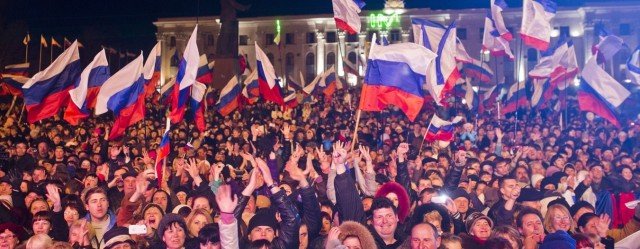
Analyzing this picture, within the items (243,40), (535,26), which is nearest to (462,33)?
(243,40)

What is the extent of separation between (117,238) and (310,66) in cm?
6721

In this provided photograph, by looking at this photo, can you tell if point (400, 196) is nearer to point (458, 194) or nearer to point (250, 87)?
point (458, 194)

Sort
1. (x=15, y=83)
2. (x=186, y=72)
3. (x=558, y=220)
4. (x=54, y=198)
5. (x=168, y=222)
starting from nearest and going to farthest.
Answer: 1. (x=168, y=222)
2. (x=558, y=220)
3. (x=54, y=198)
4. (x=186, y=72)
5. (x=15, y=83)

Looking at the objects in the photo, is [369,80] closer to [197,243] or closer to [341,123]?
[197,243]

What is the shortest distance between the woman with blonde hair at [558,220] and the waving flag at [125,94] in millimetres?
7105

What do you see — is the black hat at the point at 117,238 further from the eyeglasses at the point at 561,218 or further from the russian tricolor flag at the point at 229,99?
the russian tricolor flag at the point at 229,99

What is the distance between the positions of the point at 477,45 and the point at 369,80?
60.8m

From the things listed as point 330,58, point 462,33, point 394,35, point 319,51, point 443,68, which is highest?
point 462,33

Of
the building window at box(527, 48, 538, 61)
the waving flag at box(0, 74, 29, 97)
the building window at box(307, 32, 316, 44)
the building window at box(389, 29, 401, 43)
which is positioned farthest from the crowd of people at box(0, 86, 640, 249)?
the building window at box(307, 32, 316, 44)

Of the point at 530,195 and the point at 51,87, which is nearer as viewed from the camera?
the point at 530,195

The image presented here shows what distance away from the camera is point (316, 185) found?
870cm

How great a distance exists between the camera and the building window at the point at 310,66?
72.2 metres

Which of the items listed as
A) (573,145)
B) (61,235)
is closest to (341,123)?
(573,145)

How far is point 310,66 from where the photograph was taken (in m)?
72.4
